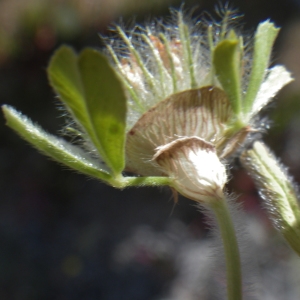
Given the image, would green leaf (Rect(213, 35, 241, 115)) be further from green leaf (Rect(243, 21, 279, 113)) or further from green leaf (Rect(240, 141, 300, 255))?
green leaf (Rect(240, 141, 300, 255))

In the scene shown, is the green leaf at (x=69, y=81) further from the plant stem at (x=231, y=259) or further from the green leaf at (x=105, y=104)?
the plant stem at (x=231, y=259)

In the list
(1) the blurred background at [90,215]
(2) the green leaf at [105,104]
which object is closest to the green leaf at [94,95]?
(2) the green leaf at [105,104]

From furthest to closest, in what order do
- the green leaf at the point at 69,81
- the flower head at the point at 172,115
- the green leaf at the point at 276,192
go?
1. the green leaf at the point at 276,192
2. the flower head at the point at 172,115
3. the green leaf at the point at 69,81

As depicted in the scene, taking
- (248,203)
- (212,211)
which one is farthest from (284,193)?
(248,203)

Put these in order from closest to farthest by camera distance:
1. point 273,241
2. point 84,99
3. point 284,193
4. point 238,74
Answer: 1. point 84,99
2. point 238,74
3. point 284,193
4. point 273,241

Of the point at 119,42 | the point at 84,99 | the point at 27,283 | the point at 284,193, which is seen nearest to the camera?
the point at 84,99

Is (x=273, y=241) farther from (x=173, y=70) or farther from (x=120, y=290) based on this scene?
(x=173, y=70)

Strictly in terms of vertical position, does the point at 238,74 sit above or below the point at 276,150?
below
